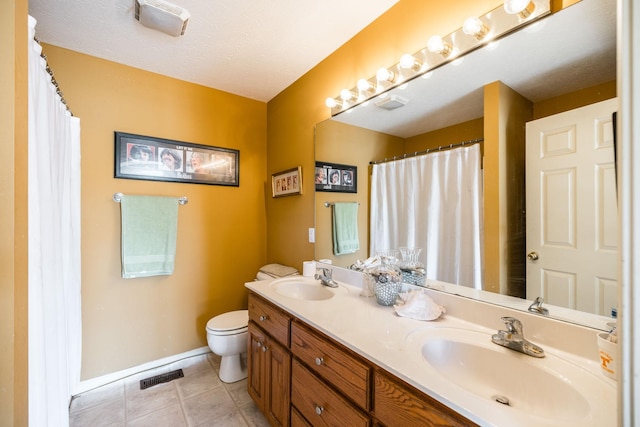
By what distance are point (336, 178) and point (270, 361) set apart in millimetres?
1183

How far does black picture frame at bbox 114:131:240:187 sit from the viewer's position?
1.90 m

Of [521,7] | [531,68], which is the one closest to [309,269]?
[531,68]

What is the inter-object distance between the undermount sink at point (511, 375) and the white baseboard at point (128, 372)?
2.02m

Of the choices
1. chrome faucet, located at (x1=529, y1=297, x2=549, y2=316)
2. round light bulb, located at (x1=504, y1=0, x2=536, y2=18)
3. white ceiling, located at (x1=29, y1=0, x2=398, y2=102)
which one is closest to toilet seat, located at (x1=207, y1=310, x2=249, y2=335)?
chrome faucet, located at (x1=529, y1=297, x2=549, y2=316)

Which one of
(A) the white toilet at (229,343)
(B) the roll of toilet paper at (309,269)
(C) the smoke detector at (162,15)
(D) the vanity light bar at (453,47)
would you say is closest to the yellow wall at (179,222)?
(A) the white toilet at (229,343)

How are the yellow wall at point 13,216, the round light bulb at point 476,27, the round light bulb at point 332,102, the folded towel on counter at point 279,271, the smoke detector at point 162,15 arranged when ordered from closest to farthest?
1. the yellow wall at point 13,216
2. the round light bulb at point 476,27
3. the smoke detector at point 162,15
4. the round light bulb at point 332,102
5. the folded towel on counter at point 279,271

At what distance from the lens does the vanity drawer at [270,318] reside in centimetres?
126

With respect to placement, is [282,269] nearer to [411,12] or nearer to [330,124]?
[330,124]

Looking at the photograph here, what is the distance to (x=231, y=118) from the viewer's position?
236 centimetres

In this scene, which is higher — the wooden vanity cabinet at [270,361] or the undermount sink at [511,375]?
the undermount sink at [511,375]

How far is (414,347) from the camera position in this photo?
852mm

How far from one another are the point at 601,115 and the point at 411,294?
888 mm

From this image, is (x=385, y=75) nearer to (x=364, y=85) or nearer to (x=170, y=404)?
(x=364, y=85)

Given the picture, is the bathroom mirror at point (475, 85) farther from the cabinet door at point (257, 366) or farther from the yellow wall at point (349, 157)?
the cabinet door at point (257, 366)
